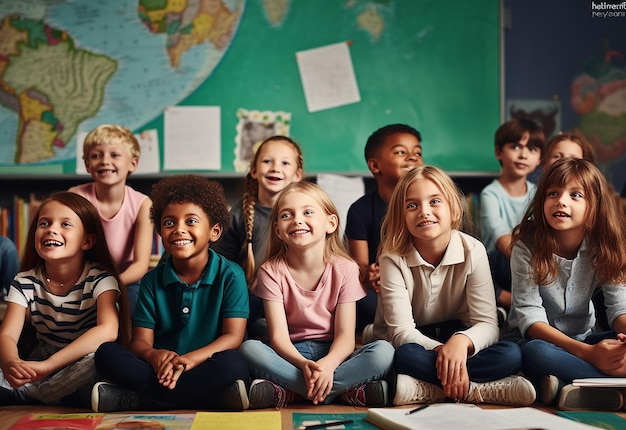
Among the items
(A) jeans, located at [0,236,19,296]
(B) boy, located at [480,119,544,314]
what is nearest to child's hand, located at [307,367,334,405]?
(B) boy, located at [480,119,544,314]

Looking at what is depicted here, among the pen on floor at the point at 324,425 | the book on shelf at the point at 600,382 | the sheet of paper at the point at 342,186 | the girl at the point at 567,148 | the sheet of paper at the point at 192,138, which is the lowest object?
the pen on floor at the point at 324,425

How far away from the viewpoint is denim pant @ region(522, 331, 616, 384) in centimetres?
172

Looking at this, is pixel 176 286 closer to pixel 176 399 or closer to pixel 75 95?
pixel 176 399

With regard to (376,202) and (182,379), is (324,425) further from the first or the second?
(376,202)

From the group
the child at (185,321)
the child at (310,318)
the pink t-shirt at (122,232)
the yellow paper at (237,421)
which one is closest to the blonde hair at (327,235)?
the child at (310,318)

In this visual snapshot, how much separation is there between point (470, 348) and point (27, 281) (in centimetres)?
116

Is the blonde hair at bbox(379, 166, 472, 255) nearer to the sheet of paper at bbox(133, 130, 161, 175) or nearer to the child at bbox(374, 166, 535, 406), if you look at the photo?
the child at bbox(374, 166, 535, 406)

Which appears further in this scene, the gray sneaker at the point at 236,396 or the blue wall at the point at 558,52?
the blue wall at the point at 558,52

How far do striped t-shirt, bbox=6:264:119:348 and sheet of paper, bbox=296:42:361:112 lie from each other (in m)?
1.54

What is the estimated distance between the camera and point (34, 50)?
3064 millimetres

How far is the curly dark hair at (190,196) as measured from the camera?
1887mm

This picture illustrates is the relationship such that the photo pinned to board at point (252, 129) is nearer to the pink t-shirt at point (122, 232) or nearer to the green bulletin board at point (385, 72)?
the green bulletin board at point (385, 72)

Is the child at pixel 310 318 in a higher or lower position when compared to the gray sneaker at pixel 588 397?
higher

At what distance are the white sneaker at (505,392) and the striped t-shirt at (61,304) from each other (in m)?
0.95
